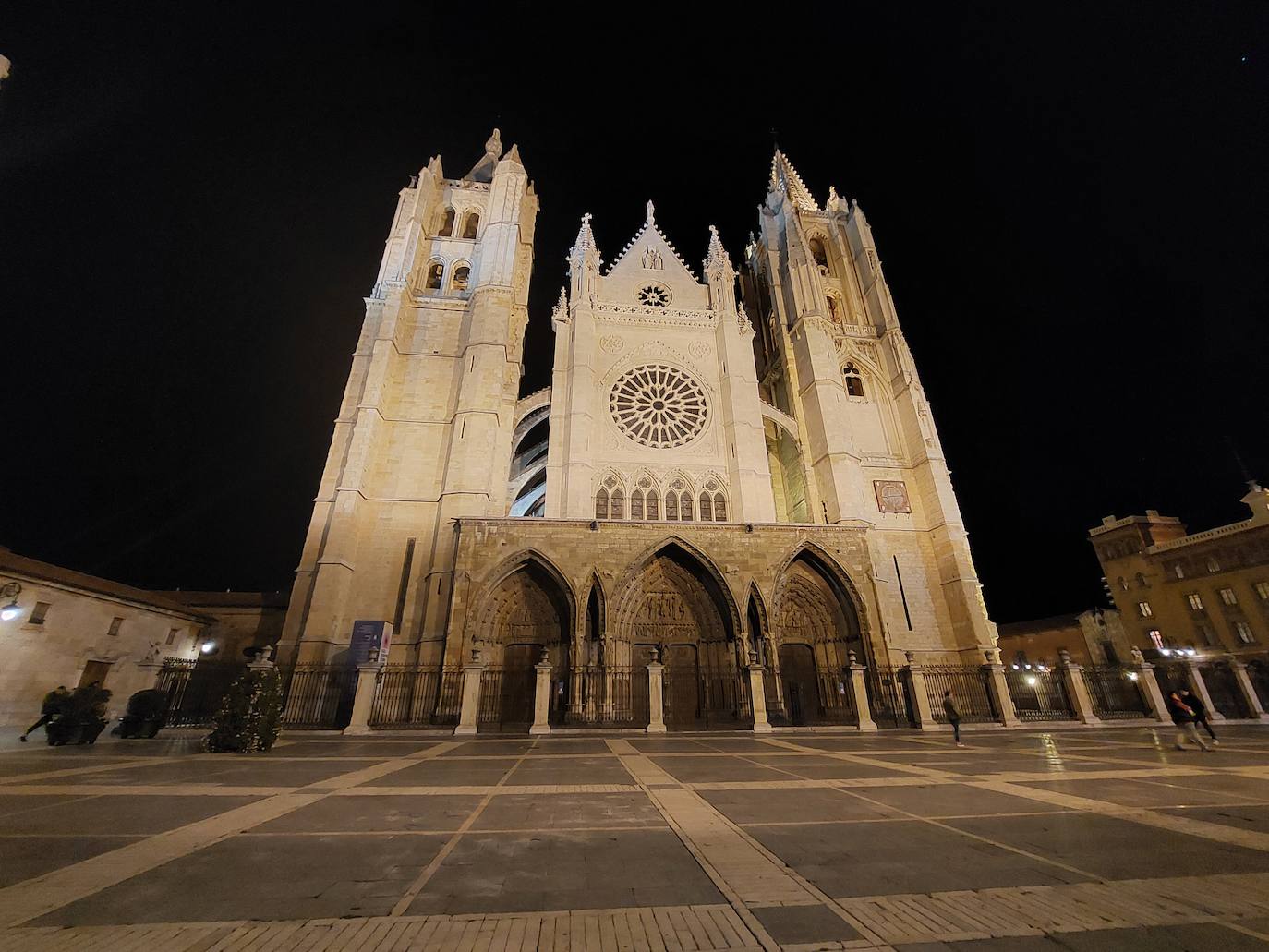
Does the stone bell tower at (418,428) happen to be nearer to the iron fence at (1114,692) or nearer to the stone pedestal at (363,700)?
the stone pedestal at (363,700)

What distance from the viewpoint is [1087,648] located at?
103ft

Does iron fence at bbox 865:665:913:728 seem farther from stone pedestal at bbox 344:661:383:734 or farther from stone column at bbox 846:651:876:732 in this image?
Result: stone pedestal at bbox 344:661:383:734

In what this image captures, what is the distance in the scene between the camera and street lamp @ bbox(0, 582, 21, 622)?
1195 centimetres

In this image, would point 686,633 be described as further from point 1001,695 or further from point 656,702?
point 1001,695

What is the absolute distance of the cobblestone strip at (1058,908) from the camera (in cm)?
199

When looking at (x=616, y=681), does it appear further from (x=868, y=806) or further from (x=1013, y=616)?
(x=1013, y=616)

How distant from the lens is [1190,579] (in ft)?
94.4

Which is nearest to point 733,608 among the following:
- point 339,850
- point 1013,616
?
point 339,850

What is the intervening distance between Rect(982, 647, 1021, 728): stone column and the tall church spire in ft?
92.4

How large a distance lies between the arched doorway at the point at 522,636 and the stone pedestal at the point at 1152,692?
16.4m

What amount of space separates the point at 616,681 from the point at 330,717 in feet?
27.0

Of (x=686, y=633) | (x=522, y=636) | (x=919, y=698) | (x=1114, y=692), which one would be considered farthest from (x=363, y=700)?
(x=1114, y=692)

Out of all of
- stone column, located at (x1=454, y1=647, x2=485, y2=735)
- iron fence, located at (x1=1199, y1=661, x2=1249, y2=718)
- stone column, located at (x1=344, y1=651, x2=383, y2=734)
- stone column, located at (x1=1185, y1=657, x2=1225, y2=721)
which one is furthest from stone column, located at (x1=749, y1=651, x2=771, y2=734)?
iron fence, located at (x1=1199, y1=661, x2=1249, y2=718)

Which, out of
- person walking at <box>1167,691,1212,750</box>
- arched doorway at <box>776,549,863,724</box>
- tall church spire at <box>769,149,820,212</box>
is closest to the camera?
person walking at <box>1167,691,1212,750</box>
